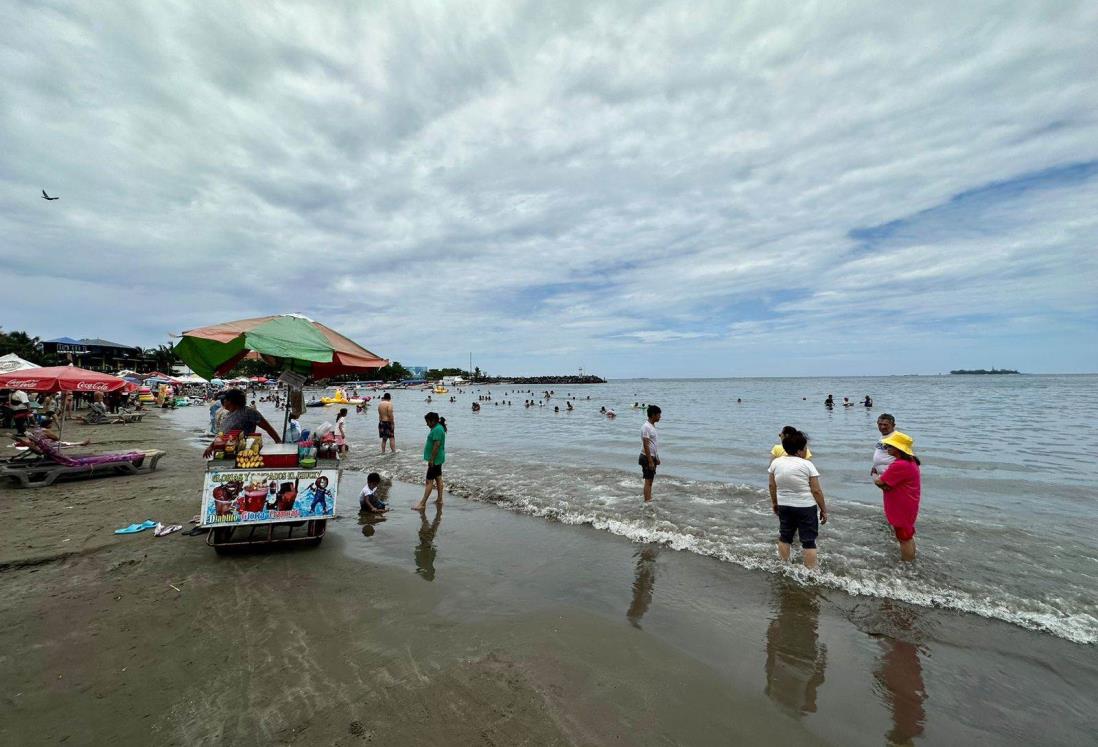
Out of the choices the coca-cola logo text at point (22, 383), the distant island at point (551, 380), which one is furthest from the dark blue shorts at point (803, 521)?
the distant island at point (551, 380)

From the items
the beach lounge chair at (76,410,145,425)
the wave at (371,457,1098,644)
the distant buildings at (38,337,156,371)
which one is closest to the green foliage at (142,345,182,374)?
the distant buildings at (38,337,156,371)

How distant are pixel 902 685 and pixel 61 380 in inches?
646

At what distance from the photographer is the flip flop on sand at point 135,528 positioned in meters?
6.89

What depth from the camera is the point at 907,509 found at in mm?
6363

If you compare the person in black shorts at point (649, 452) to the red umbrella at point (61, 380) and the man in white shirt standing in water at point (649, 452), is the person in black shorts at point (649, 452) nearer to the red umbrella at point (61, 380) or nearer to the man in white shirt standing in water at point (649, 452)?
the man in white shirt standing in water at point (649, 452)

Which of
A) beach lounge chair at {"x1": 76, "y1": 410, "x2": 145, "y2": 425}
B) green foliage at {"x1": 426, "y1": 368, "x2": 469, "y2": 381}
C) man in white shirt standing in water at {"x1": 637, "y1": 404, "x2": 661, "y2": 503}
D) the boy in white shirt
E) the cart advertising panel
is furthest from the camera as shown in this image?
green foliage at {"x1": 426, "y1": 368, "x2": 469, "y2": 381}

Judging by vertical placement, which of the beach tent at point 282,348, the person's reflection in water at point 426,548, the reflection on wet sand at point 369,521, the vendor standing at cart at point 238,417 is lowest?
the person's reflection in water at point 426,548

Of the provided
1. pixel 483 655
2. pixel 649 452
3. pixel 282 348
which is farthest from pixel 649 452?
pixel 282 348

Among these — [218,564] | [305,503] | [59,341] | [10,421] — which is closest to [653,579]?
[305,503]

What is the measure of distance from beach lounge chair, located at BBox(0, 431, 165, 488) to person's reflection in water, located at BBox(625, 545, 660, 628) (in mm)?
12324

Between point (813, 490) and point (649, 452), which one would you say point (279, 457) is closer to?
point (649, 452)

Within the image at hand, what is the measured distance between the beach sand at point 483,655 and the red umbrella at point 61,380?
6.20m

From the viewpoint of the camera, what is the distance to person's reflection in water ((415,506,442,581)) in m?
5.94

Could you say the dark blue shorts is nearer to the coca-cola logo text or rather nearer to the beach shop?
the beach shop
